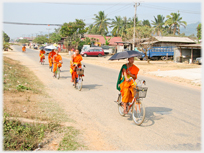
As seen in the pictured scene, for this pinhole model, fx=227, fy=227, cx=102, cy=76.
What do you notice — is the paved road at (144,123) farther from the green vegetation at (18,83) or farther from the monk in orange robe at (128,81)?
the green vegetation at (18,83)

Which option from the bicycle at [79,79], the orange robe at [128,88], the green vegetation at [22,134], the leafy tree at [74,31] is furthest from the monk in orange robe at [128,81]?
the leafy tree at [74,31]

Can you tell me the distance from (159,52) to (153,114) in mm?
28455

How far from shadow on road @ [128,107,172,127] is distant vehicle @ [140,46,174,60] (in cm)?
2710

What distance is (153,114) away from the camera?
6.59m

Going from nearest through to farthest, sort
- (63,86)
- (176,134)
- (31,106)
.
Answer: (176,134) < (31,106) < (63,86)

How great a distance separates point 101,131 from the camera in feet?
17.1

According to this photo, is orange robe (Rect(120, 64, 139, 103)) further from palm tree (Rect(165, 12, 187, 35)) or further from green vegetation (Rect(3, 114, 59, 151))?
palm tree (Rect(165, 12, 187, 35))

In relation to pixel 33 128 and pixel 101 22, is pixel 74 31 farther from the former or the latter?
pixel 33 128

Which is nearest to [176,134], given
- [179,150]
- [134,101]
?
[179,150]

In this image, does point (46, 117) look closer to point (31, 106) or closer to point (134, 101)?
point (31, 106)

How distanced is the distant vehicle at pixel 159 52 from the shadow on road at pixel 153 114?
88.9 feet

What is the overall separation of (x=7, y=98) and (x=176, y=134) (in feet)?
17.5

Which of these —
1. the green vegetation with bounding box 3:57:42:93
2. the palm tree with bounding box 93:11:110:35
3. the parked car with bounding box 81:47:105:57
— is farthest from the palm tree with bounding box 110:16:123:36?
the green vegetation with bounding box 3:57:42:93

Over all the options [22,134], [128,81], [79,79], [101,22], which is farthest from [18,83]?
[101,22]
